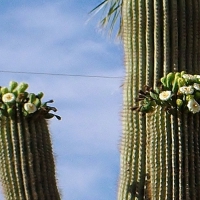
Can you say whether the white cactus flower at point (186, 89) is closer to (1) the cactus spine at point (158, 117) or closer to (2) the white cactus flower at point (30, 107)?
(1) the cactus spine at point (158, 117)

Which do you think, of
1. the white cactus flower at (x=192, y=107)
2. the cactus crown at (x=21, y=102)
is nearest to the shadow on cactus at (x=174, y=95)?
the white cactus flower at (x=192, y=107)

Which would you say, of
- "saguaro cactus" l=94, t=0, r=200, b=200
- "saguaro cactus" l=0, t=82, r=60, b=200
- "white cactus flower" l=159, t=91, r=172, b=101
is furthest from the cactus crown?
"white cactus flower" l=159, t=91, r=172, b=101

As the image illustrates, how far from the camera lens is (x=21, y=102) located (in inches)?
387

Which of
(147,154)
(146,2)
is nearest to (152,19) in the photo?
(146,2)

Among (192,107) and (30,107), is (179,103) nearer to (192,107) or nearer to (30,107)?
(192,107)

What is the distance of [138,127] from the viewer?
9.98 m

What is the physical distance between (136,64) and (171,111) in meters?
0.95

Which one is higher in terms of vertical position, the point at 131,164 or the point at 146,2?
the point at 146,2

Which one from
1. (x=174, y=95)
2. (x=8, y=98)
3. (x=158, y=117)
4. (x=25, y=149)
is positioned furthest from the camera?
(x=8, y=98)

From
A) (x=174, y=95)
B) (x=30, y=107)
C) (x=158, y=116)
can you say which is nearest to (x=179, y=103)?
(x=174, y=95)

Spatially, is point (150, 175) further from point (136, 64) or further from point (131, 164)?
point (136, 64)

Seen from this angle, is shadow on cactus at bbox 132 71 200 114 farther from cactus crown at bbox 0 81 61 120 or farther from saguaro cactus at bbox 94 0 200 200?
cactus crown at bbox 0 81 61 120

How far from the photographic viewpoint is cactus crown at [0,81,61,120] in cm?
975

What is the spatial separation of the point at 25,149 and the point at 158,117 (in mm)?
1363
